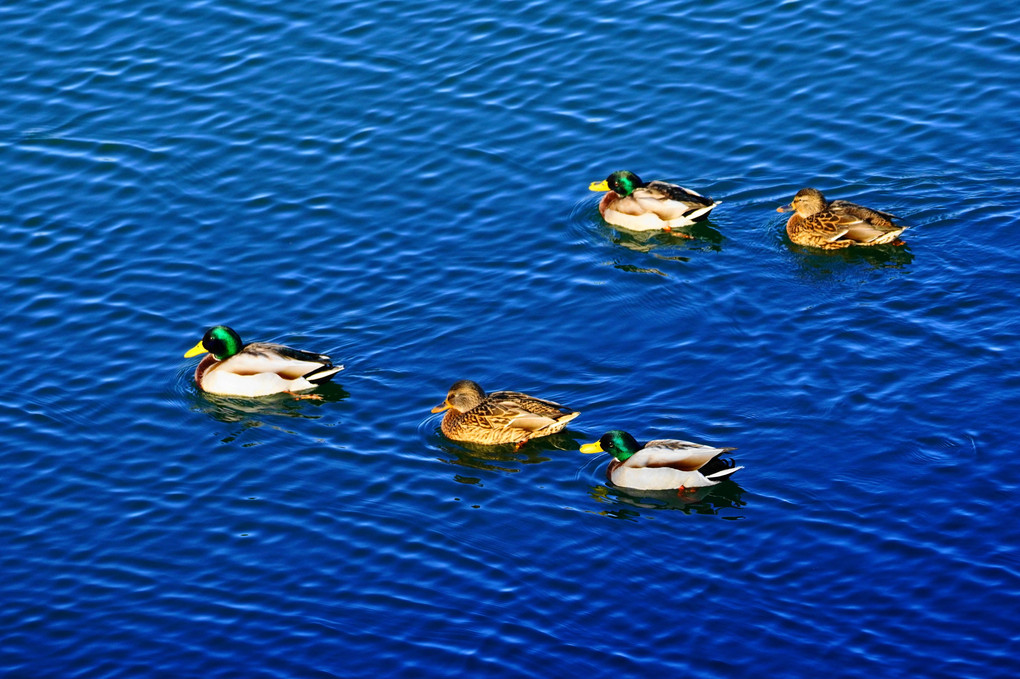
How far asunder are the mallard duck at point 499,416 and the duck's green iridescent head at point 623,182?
185 inches

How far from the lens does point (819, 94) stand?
22203 millimetres

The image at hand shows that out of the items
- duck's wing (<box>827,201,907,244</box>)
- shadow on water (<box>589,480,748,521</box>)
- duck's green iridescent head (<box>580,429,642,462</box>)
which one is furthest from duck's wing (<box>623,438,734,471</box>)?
duck's wing (<box>827,201,907,244</box>)

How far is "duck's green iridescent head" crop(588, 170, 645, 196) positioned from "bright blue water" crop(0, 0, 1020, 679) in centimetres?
51

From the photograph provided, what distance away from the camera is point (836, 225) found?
1877cm

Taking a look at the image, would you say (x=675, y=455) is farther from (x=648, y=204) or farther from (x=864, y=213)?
(x=648, y=204)

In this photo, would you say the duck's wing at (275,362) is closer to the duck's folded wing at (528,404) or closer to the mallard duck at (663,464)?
the duck's folded wing at (528,404)

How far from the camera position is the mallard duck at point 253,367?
56.5ft

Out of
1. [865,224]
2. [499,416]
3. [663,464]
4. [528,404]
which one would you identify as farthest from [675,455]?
[865,224]

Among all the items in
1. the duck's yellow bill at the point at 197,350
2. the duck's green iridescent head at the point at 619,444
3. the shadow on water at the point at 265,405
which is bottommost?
the shadow on water at the point at 265,405

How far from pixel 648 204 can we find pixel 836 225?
2.50 metres

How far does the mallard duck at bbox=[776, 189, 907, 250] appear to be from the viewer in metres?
18.5

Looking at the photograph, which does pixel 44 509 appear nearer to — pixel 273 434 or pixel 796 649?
pixel 273 434

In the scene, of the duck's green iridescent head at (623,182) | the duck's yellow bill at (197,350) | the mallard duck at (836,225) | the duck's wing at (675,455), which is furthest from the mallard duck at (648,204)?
the duck's yellow bill at (197,350)

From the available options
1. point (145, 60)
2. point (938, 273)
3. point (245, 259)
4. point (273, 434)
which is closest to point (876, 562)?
point (938, 273)
